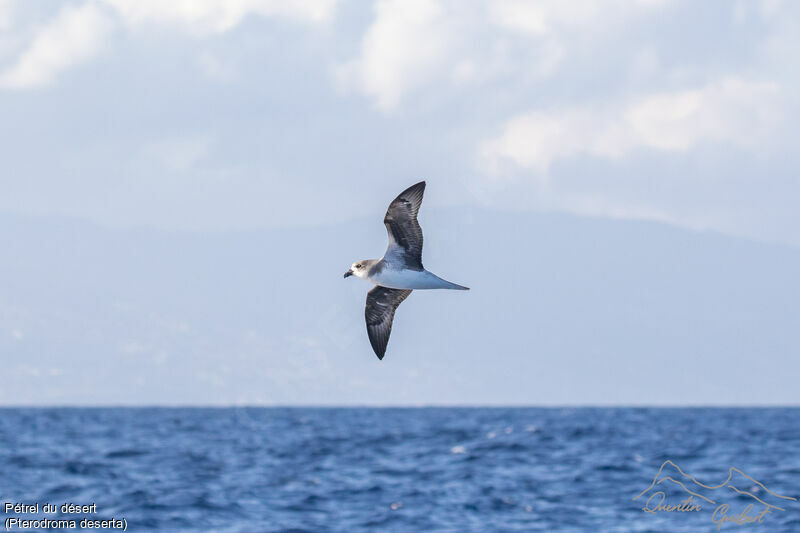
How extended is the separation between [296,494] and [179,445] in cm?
3381

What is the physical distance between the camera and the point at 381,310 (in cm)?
1753

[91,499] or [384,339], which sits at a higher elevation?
[384,339]

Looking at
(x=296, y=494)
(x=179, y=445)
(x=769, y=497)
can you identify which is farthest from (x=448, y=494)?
(x=179, y=445)

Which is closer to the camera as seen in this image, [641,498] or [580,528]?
[580,528]

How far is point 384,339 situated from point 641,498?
3242cm

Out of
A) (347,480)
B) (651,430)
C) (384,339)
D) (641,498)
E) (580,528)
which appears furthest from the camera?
(651,430)

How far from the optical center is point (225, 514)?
4303 cm

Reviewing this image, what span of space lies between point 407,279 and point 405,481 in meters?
38.2

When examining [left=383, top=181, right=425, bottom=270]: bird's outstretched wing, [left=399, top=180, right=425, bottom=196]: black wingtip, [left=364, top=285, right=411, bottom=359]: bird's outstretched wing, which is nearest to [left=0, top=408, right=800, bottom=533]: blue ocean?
[left=364, top=285, right=411, bottom=359]: bird's outstretched wing

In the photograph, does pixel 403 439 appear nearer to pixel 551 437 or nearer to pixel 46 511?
pixel 551 437

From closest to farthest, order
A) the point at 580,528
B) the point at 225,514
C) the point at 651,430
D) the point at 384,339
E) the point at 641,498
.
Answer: the point at 384,339, the point at 580,528, the point at 225,514, the point at 641,498, the point at 651,430

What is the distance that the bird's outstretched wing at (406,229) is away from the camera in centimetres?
1555

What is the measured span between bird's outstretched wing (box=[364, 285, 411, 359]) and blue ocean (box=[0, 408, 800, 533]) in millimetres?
23676

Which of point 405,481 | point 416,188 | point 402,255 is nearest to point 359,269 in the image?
point 402,255
